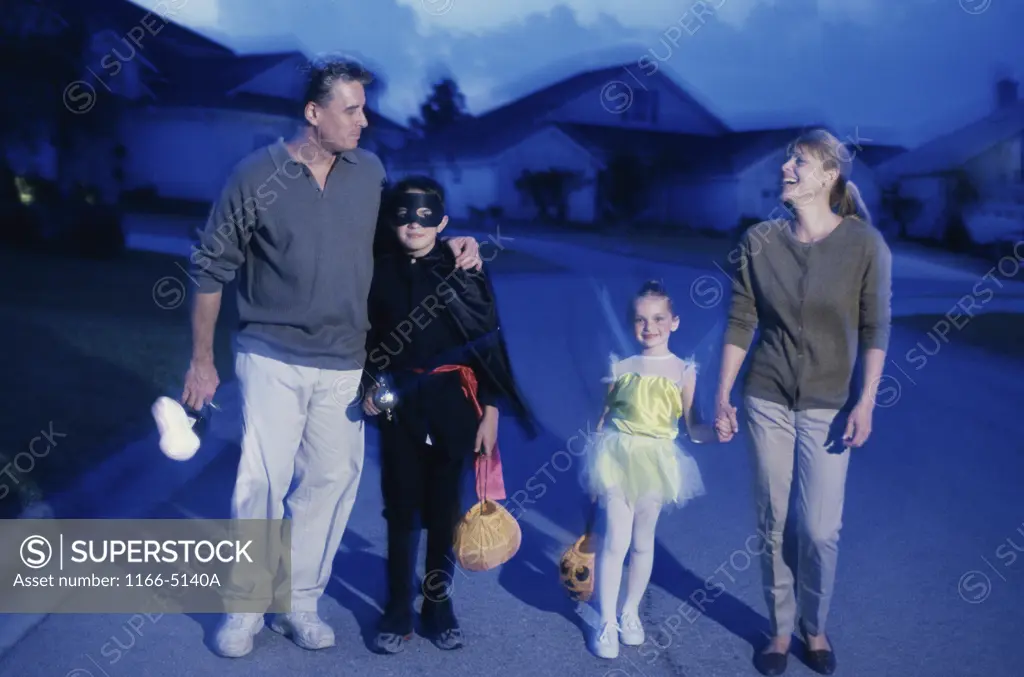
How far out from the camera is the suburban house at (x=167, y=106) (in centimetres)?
623

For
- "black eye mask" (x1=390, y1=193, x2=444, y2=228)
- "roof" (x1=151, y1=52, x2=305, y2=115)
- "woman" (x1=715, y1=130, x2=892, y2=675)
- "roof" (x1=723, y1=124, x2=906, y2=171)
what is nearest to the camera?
"woman" (x1=715, y1=130, x2=892, y2=675)

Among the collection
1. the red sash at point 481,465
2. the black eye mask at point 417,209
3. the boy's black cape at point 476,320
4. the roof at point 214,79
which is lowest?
the red sash at point 481,465

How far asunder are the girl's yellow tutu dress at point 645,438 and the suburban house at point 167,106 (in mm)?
2283

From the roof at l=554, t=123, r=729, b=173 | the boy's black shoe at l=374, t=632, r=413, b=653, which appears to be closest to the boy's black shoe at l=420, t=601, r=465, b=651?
the boy's black shoe at l=374, t=632, r=413, b=653

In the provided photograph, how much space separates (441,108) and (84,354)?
4330 mm

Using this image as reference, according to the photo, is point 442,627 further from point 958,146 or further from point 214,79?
point 958,146

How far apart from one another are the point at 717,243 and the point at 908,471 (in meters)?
1.87

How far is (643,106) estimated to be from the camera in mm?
6367

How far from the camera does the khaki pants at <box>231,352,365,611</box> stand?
340 centimetres

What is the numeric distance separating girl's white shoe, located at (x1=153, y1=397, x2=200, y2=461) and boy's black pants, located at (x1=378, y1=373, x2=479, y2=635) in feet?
2.28

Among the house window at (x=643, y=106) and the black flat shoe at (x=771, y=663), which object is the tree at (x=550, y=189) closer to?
the house window at (x=643, y=106)

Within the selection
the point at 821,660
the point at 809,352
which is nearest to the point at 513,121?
the point at 809,352

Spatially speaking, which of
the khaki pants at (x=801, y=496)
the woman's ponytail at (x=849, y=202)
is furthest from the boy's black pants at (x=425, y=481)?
the woman's ponytail at (x=849, y=202)

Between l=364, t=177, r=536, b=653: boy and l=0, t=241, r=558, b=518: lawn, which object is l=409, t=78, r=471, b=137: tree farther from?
l=364, t=177, r=536, b=653: boy
